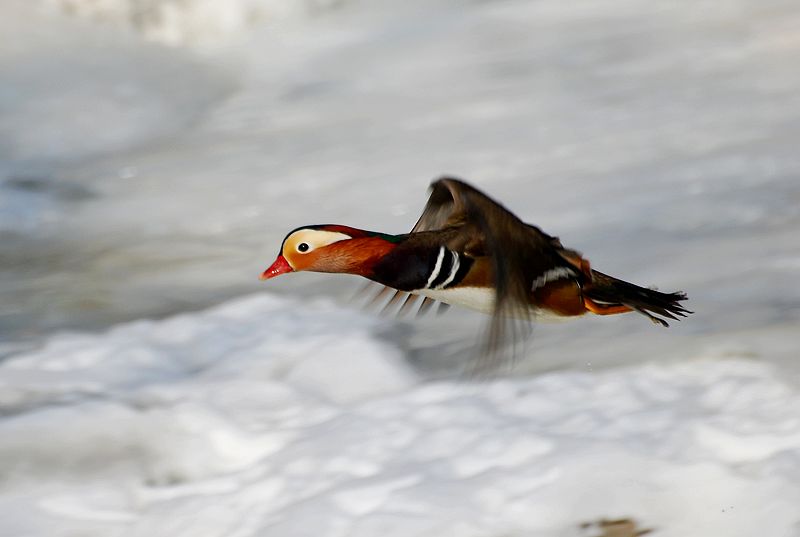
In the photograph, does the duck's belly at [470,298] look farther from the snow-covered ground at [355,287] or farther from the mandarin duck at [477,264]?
the snow-covered ground at [355,287]

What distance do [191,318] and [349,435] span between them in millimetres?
898

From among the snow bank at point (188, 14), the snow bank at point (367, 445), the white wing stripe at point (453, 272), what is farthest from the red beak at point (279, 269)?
the snow bank at point (188, 14)

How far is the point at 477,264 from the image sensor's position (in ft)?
2.56

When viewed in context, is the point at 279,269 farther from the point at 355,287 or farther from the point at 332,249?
the point at 355,287

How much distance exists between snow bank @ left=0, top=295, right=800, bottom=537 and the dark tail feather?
102cm

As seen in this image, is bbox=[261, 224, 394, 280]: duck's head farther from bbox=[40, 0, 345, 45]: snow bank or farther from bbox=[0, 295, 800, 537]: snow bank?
bbox=[40, 0, 345, 45]: snow bank

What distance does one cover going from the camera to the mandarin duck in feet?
2.43

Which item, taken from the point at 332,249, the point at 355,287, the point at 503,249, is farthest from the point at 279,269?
the point at 355,287

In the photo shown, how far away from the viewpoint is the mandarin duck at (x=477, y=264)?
742mm

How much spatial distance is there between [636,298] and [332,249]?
20cm

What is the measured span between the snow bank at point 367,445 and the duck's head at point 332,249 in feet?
3.64

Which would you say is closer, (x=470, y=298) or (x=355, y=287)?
(x=470, y=298)

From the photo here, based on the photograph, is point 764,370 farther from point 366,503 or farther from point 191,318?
point 191,318

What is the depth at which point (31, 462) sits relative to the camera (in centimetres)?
231
